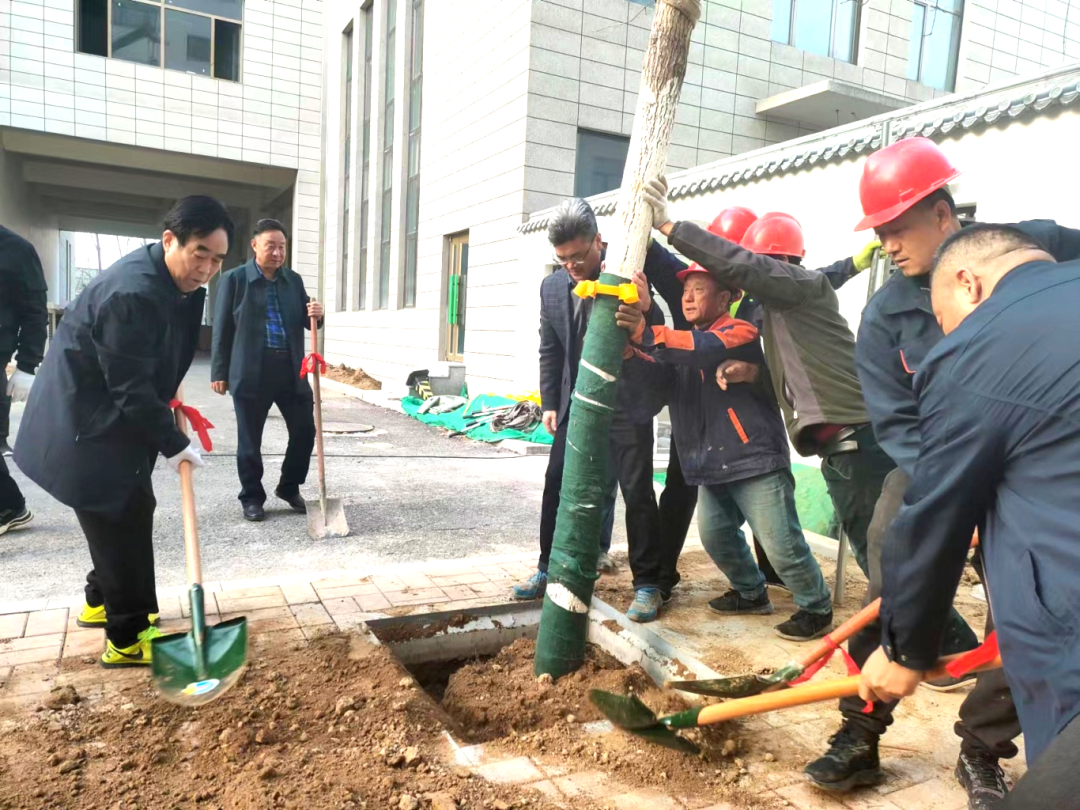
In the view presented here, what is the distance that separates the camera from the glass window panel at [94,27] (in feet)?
55.5

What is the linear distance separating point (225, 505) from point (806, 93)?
10652mm

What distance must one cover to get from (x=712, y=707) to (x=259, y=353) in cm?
399

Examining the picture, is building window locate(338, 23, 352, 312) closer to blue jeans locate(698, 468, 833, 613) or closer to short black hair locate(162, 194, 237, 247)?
short black hair locate(162, 194, 237, 247)

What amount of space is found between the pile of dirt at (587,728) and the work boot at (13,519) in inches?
130

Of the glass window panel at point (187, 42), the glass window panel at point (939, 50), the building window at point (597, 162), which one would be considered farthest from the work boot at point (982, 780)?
the glass window panel at point (187, 42)

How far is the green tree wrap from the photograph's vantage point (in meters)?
2.69

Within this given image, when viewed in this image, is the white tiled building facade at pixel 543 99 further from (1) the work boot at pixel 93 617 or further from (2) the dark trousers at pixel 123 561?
(2) the dark trousers at pixel 123 561

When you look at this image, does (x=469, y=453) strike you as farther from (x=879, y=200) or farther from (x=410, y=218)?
(x=410, y=218)

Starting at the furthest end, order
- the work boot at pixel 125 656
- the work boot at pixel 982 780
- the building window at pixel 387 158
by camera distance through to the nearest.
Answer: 1. the building window at pixel 387 158
2. the work boot at pixel 125 656
3. the work boot at pixel 982 780

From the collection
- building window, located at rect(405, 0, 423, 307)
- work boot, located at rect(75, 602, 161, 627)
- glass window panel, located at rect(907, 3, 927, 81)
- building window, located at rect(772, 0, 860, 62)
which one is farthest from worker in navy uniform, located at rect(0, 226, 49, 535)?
glass window panel, located at rect(907, 3, 927, 81)

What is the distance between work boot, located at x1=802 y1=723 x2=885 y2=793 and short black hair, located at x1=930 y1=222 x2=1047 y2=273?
142cm

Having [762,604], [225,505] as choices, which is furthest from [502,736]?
[225,505]

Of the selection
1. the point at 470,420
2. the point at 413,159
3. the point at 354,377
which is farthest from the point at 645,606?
the point at 354,377

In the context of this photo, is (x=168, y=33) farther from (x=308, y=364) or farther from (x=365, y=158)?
(x=308, y=364)
